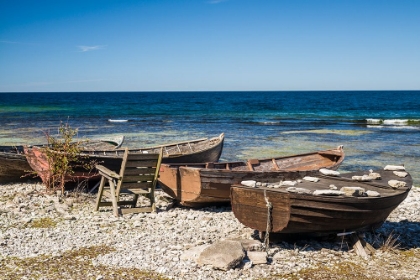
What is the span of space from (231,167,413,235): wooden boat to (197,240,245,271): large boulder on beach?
0.82 metres

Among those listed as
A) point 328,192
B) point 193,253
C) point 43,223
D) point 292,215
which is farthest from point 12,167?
point 328,192

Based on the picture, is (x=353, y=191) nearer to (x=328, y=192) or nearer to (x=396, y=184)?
(x=328, y=192)

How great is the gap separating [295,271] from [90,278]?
11.2 ft

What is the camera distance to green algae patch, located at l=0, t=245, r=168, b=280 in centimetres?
699

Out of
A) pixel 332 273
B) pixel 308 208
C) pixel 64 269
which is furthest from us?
pixel 308 208

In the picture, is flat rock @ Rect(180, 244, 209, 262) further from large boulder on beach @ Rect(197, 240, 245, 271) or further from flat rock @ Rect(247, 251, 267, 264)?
flat rock @ Rect(247, 251, 267, 264)

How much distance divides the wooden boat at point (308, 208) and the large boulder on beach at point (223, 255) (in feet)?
2.68

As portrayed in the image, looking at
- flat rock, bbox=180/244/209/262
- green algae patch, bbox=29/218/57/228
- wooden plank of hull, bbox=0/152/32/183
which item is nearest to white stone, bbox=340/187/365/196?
flat rock, bbox=180/244/209/262

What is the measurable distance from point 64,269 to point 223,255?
264 cm

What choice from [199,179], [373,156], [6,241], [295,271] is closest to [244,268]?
[295,271]

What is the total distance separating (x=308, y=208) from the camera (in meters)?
7.92

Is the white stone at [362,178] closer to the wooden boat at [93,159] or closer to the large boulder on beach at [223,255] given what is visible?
the large boulder on beach at [223,255]

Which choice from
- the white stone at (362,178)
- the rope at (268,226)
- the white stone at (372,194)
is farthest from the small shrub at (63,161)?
the white stone at (372,194)

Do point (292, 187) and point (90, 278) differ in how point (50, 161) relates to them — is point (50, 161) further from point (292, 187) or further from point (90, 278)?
point (292, 187)
